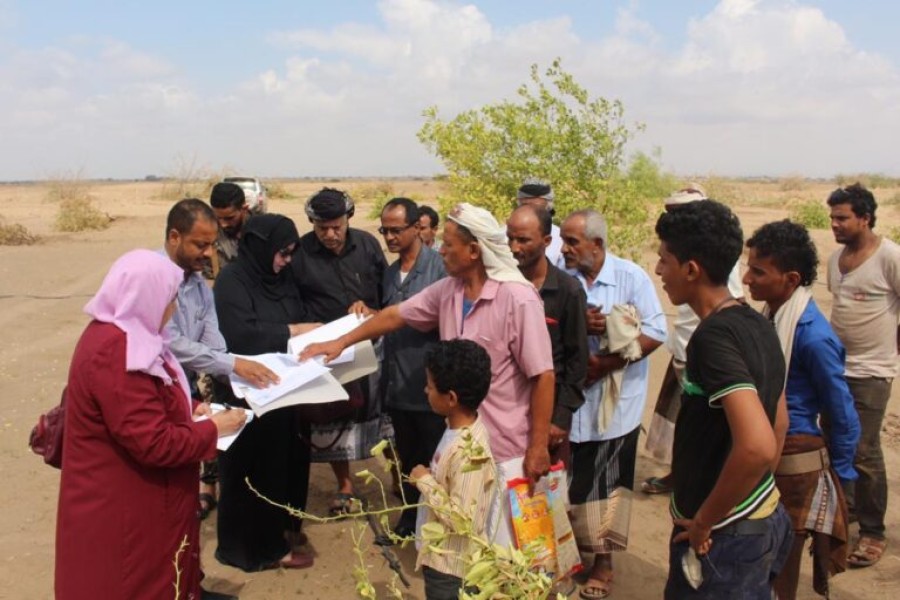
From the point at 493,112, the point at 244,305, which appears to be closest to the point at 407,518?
the point at 244,305

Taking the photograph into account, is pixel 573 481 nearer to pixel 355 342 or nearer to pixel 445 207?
pixel 355 342

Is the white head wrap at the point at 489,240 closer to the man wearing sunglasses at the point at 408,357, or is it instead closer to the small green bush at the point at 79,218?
the man wearing sunglasses at the point at 408,357

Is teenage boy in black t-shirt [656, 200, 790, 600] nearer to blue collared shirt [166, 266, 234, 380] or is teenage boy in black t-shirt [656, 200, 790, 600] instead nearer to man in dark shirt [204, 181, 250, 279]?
blue collared shirt [166, 266, 234, 380]

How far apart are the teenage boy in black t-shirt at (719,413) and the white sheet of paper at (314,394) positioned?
5.41 ft

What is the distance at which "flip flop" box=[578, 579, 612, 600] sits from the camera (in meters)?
3.89

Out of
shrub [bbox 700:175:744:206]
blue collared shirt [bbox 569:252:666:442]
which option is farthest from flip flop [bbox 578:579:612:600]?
shrub [bbox 700:175:744:206]

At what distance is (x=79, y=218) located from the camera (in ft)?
65.3

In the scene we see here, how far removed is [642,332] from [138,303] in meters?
2.42

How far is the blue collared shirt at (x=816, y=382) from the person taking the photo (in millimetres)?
2902

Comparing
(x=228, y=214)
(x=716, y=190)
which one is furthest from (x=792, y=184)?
(x=228, y=214)

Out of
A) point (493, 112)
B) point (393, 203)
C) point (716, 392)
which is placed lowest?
point (716, 392)

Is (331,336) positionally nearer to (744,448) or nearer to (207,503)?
(207,503)

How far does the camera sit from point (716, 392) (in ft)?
6.97

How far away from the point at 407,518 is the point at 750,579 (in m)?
2.46
